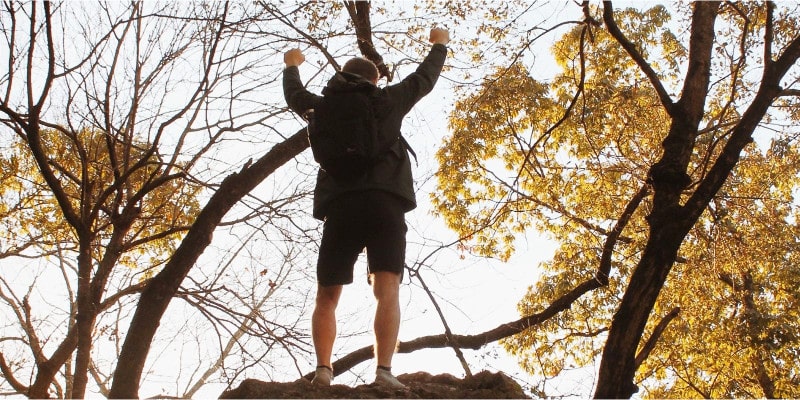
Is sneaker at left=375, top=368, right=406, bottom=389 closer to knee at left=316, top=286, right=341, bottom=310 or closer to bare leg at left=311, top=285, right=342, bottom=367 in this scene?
bare leg at left=311, top=285, right=342, bottom=367

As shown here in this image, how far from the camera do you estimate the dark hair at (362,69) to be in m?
4.20

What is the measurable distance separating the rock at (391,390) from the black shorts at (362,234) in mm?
586

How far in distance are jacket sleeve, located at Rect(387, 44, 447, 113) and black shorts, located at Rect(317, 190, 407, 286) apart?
21.8 inches

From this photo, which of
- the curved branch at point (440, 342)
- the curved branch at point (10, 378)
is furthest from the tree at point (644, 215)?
the curved branch at point (10, 378)

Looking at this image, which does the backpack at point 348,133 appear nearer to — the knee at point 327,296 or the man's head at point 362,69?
the man's head at point 362,69

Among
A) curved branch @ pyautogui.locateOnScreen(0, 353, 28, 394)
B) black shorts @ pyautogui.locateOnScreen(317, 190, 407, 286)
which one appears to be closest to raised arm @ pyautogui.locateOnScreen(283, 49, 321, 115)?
black shorts @ pyautogui.locateOnScreen(317, 190, 407, 286)

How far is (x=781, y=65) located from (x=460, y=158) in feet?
21.8

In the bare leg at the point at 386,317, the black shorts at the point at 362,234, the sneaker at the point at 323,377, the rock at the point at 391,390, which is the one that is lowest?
the rock at the point at 391,390

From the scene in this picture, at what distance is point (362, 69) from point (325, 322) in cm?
140

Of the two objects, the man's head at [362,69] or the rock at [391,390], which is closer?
the rock at [391,390]

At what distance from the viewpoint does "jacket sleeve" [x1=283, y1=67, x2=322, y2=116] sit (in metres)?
4.32

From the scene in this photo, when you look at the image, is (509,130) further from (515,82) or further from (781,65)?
(781,65)

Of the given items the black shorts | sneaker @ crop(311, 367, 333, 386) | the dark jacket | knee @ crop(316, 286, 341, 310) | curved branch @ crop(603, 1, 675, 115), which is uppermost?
curved branch @ crop(603, 1, 675, 115)

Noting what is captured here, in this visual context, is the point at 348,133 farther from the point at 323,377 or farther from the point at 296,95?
the point at 323,377
